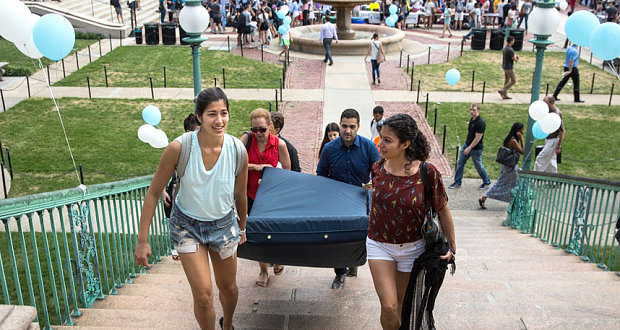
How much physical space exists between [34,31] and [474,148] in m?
7.18

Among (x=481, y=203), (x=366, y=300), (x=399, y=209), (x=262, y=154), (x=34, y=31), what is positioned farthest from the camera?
(x=481, y=203)

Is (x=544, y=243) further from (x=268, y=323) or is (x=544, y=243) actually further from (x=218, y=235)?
(x=218, y=235)

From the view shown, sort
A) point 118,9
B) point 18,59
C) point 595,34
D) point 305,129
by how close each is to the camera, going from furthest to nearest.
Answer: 1. point 118,9
2. point 18,59
3. point 305,129
4. point 595,34

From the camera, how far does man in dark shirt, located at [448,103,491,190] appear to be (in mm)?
10516

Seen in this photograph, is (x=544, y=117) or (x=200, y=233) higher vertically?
(x=200, y=233)

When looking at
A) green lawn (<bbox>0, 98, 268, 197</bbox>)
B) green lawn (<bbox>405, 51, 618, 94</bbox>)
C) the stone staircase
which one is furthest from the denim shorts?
green lawn (<bbox>405, 51, 618, 94</bbox>)

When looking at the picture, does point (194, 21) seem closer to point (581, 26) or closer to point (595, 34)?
point (595, 34)

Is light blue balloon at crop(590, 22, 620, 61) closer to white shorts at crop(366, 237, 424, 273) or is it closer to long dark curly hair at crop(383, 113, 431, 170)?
long dark curly hair at crop(383, 113, 431, 170)

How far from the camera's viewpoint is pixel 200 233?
3.98 meters

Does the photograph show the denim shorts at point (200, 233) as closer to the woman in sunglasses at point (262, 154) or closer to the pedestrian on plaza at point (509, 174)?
the woman in sunglasses at point (262, 154)

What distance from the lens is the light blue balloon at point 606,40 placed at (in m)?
7.98

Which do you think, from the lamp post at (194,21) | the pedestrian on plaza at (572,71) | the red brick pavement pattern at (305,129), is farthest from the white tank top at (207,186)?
the pedestrian on plaza at (572,71)

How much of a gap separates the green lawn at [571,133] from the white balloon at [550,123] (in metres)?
2.22

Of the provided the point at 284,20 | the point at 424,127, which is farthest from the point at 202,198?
the point at 284,20
